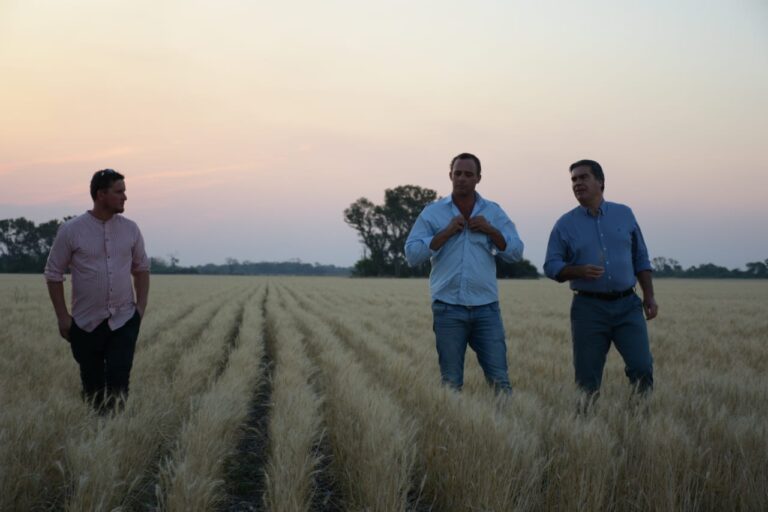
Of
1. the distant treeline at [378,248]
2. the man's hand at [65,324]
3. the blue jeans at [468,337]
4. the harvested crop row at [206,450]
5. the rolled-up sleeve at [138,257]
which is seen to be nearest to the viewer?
the harvested crop row at [206,450]

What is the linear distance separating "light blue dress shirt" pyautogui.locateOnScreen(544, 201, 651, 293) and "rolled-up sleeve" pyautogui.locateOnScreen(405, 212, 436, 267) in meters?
0.91

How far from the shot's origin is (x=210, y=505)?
271 centimetres

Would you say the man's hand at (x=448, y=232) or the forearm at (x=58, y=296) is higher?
the man's hand at (x=448, y=232)

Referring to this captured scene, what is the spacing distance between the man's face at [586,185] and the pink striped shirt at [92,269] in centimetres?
336

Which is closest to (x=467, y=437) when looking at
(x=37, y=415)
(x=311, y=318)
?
(x=37, y=415)

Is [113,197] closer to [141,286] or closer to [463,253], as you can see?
[141,286]

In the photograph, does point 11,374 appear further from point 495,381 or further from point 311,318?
point 311,318

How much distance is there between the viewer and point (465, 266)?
3986mm

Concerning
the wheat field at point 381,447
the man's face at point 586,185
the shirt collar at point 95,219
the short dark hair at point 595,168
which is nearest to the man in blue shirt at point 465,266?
the wheat field at point 381,447

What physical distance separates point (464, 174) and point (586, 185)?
0.92 meters

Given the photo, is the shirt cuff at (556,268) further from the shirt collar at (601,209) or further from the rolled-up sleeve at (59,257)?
the rolled-up sleeve at (59,257)

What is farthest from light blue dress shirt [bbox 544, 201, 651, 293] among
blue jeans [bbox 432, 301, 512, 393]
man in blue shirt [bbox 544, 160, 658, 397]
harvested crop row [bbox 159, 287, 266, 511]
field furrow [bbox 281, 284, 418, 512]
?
harvested crop row [bbox 159, 287, 266, 511]

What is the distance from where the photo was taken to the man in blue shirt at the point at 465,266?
3951mm

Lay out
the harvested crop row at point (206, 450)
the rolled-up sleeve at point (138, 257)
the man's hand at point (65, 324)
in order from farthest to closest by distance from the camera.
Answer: the rolled-up sleeve at point (138, 257) < the man's hand at point (65, 324) < the harvested crop row at point (206, 450)
